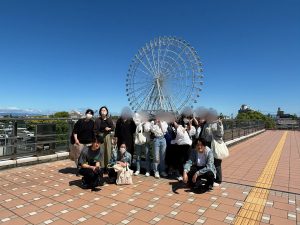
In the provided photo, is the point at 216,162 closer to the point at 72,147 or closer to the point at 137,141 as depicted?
the point at 137,141

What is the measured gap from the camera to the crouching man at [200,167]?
A: 5.15 metres

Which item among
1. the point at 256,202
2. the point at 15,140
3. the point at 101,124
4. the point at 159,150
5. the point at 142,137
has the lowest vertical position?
the point at 256,202

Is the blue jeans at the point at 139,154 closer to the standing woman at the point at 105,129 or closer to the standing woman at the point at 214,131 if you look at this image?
the standing woman at the point at 105,129

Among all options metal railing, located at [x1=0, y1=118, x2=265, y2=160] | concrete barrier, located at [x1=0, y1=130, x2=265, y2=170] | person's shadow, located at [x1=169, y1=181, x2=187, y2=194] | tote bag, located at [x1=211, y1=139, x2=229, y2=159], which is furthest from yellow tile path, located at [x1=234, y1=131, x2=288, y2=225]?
metal railing, located at [x1=0, y1=118, x2=265, y2=160]

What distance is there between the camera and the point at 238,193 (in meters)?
5.13

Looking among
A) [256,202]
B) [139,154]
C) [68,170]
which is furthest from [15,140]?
[256,202]

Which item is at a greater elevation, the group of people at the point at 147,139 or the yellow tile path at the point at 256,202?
the group of people at the point at 147,139

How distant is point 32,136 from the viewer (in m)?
7.46

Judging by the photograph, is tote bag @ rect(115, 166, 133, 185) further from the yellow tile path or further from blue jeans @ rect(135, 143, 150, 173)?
the yellow tile path

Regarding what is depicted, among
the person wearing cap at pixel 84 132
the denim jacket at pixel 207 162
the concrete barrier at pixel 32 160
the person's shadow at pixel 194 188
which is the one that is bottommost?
the person's shadow at pixel 194 188

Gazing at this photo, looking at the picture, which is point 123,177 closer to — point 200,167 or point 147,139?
point 147,139

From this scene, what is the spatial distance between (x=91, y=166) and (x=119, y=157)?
0.88 metres

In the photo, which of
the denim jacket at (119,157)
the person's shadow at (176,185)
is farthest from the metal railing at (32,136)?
the person's shadow at (176,185)

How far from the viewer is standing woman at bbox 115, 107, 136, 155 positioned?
6367 mm
